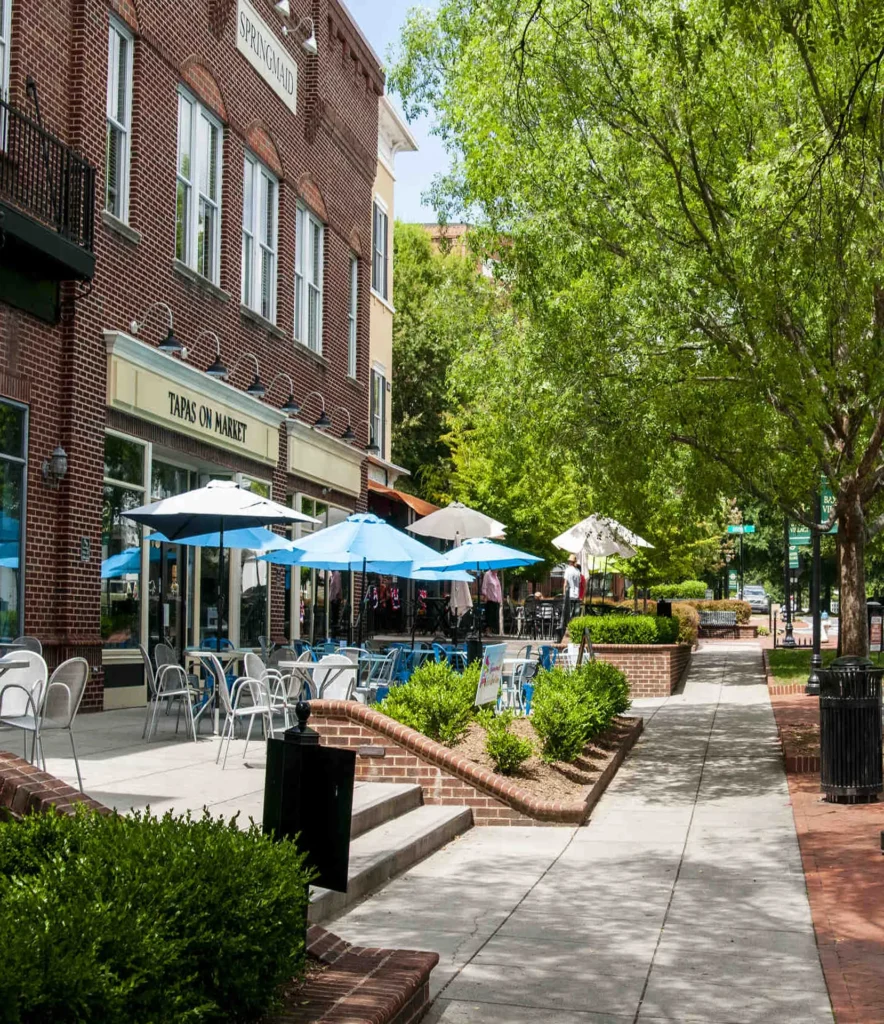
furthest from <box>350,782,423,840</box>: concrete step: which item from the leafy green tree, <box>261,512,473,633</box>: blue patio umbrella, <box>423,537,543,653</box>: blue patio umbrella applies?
<box>423,537,543,653</box>: blue patio umbrella

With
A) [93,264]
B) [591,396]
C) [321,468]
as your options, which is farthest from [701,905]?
[321,468]

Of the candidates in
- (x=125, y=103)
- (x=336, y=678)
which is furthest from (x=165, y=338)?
(x=336, y=678)

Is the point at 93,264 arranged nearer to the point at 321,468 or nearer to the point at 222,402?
the point at 222,402

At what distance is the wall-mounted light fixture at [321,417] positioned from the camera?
24.6m

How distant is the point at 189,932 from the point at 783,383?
923 cm

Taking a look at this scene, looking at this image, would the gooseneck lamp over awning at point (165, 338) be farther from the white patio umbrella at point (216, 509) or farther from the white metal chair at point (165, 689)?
the white metal chair at point (165, 689)

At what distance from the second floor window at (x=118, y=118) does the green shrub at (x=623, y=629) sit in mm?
10201

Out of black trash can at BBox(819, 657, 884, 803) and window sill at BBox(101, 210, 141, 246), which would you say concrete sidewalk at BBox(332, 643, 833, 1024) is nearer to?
black trash can at BBox(819, 657, 884, 803)

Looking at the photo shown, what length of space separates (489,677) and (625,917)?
512 cm

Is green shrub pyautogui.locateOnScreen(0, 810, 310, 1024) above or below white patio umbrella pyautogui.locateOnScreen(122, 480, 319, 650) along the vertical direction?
below

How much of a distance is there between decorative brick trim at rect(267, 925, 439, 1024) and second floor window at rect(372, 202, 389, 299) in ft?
85.6

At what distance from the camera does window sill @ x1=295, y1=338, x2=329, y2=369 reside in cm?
2430

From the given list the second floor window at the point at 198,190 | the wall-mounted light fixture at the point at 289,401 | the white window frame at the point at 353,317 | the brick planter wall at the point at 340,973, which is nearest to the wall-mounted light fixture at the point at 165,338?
the second floor window at the point at 198,190

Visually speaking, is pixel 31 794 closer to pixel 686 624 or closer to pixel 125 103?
pixel 125 103
